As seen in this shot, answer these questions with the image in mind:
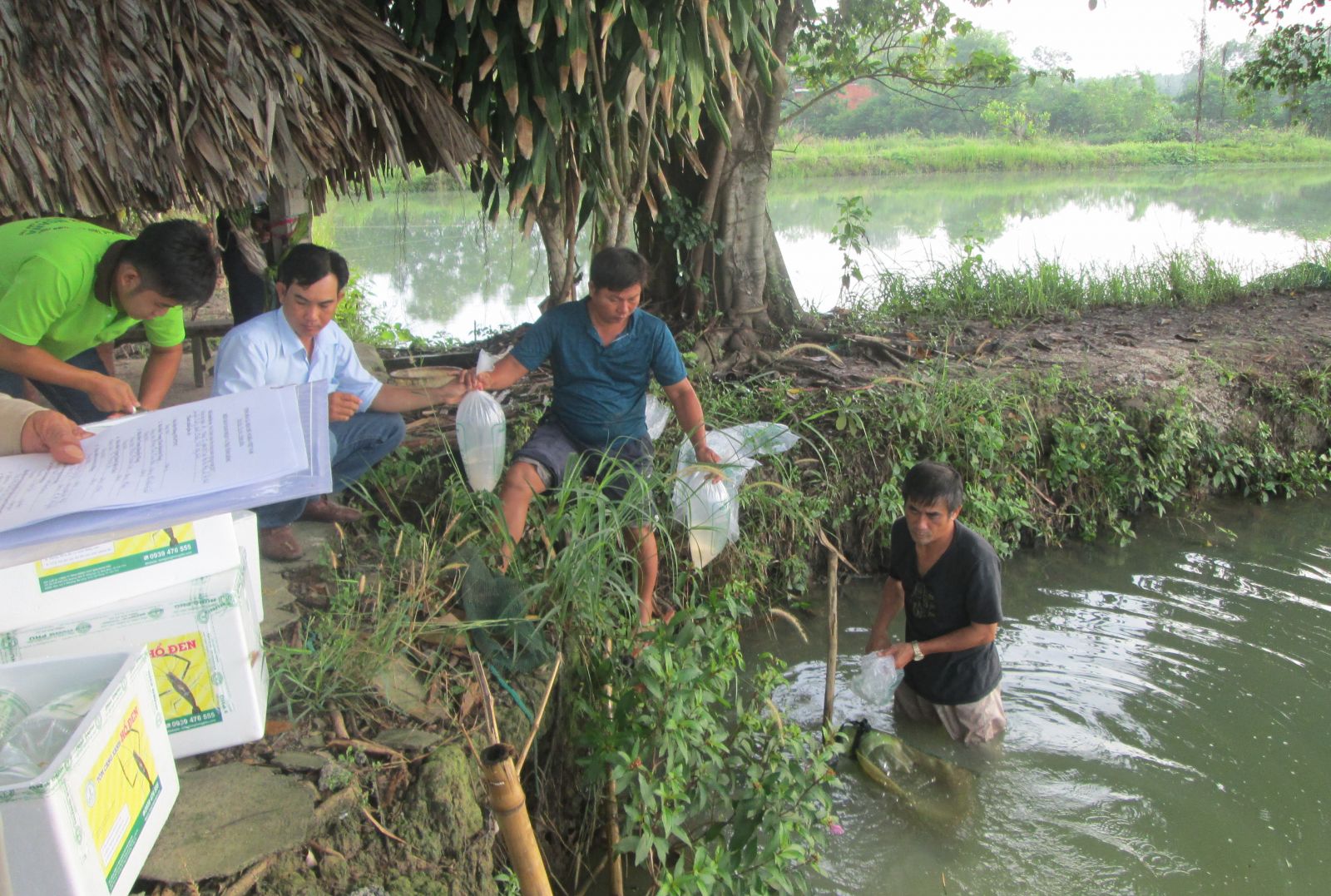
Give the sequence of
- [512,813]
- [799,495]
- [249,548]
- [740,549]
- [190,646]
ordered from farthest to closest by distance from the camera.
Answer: [799,495], [740,549], [249,548], [190,646], [512,813]

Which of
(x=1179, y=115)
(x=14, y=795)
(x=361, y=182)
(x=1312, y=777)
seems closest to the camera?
(x=14, y=795)

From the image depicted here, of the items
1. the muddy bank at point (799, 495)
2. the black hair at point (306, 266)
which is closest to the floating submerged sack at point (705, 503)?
the muddy bank at point (799, 495)

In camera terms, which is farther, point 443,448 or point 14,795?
point 443,448

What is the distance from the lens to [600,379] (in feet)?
10.9

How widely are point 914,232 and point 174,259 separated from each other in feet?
34.4

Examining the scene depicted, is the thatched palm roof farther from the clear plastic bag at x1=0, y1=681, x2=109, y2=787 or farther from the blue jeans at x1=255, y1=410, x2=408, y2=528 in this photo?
the clear plastic bag at x1=0, y1=681, x2=109, y2=787

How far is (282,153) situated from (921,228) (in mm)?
9968

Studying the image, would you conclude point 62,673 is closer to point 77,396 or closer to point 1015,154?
point 77,396

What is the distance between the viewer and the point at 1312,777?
305cm

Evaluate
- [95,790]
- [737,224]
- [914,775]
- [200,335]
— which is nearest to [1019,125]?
[737,224]

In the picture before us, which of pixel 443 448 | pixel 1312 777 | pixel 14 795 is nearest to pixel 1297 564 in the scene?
pixel 1312 777

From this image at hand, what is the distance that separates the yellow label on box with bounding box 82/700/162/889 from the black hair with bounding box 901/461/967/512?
1.98 meters

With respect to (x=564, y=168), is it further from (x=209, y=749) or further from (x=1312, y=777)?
(x=1312, y=777)

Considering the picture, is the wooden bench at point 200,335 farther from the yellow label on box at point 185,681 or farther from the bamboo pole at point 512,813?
the bamboo pole at point 512,813
